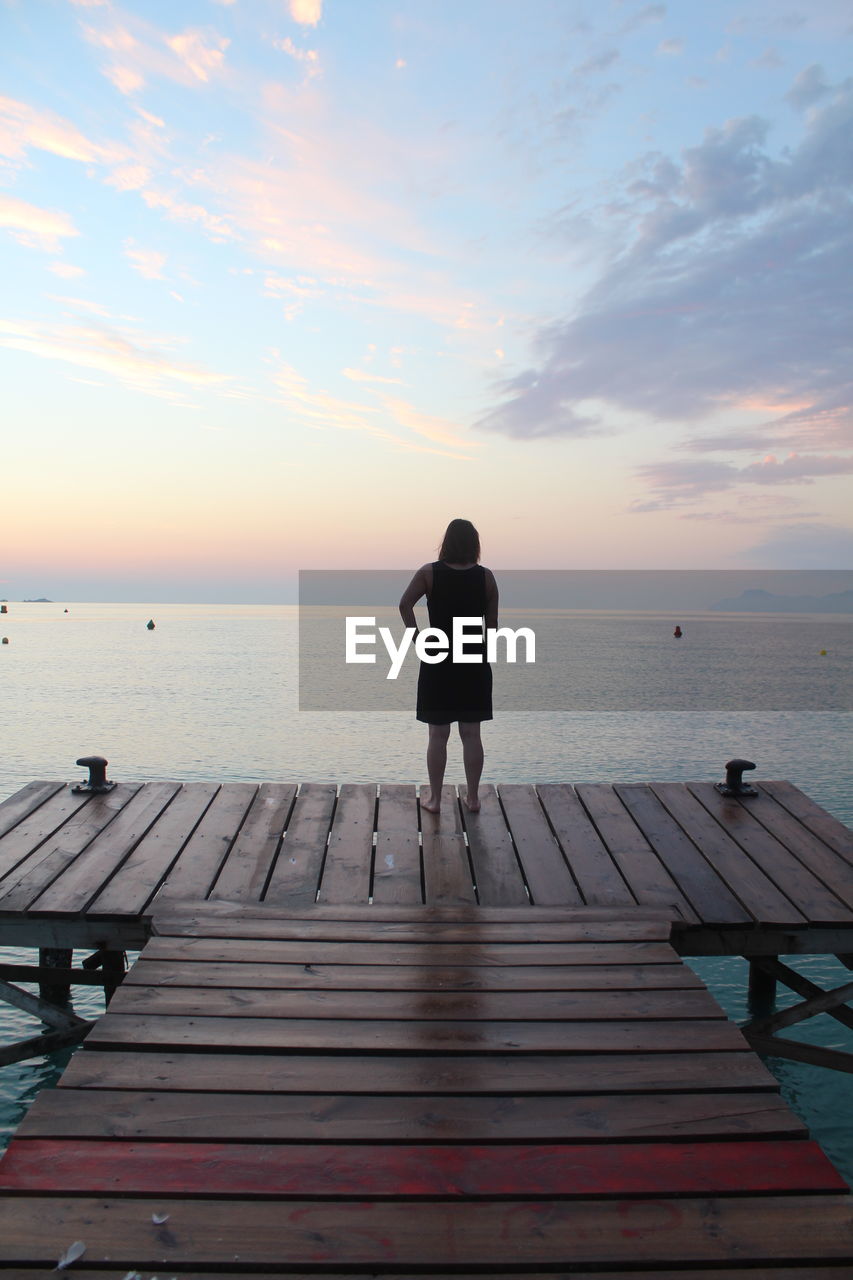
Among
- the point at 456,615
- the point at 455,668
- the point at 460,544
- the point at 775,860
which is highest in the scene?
the point at 460,544

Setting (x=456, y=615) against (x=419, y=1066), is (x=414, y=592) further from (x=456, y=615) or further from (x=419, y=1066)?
(x=419, y=1066)

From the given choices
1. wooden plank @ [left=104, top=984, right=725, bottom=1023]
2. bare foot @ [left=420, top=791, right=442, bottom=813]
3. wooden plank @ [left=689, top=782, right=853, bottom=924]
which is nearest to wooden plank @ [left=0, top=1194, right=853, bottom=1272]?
wooden plank @ [left=104, top=984, right=725, bottom=1023]

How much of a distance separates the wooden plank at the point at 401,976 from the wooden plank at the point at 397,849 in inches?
50.0

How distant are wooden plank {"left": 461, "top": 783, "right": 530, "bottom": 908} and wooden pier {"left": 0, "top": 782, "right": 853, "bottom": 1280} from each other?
1.5 inches

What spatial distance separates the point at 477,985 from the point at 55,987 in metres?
6.43

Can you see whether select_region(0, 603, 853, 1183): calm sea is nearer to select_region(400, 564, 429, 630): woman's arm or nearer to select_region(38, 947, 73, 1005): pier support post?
select_region(38, 947, 73, 1005): pier support post

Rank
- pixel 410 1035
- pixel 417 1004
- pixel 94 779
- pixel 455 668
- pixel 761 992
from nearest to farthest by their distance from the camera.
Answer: pixel 410 1035 < pixel 417 1004 < pixel 455 668 < pixel 94 779 < pixel 761 992

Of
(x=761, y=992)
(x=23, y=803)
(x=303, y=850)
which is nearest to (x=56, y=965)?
(x=23, y=803)

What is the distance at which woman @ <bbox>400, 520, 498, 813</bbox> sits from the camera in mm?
6574

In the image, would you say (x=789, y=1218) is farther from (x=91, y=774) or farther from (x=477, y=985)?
(x=91, y=774)

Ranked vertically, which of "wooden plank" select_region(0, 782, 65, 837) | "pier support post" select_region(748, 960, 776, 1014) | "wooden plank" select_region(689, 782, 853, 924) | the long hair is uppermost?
the long hair

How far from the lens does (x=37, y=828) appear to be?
7.02 m

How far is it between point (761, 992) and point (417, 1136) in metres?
7.57

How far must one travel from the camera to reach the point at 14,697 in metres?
39.7
